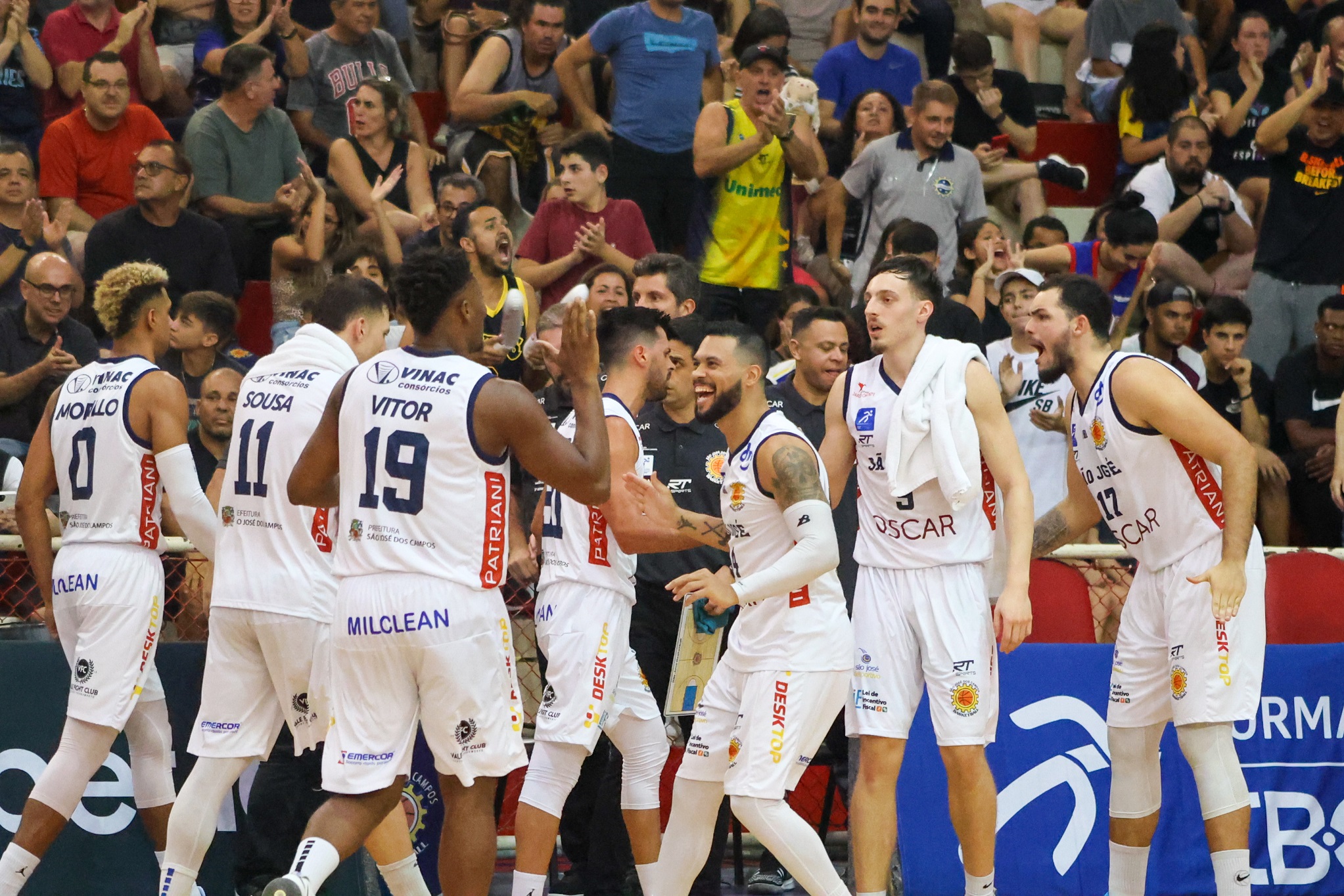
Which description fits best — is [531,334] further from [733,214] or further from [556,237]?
[733,214]

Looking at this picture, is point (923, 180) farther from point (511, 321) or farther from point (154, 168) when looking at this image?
point (154, 168)

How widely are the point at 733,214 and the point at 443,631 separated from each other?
6.27 m

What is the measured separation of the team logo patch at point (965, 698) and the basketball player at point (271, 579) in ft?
7.94

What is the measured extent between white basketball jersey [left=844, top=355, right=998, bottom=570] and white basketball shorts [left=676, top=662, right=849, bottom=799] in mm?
705

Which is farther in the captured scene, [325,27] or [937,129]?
[325,27]

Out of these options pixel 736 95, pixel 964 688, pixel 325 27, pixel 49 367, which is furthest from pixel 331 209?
pixel 964 688

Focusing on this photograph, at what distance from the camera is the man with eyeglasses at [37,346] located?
356 inches

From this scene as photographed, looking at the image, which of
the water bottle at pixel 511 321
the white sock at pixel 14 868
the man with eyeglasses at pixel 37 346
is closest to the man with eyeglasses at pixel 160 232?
the man with eyeglasses at pixel 37 346

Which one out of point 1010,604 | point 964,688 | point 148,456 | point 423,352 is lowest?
point 964,688

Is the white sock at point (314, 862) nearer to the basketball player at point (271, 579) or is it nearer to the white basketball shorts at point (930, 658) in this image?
the basketball player at point (271, 579)

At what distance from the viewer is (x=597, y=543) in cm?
671

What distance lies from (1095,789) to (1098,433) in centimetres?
201

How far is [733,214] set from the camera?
10961mm

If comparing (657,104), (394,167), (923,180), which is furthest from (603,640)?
(657,104)
